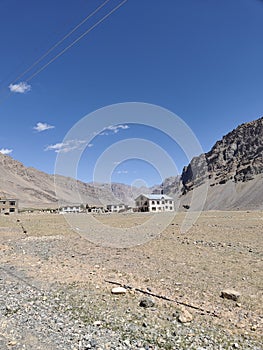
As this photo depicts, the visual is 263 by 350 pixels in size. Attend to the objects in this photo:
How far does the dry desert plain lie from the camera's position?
5.82 metres

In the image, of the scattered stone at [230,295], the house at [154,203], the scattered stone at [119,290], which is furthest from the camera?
the house at [154,203]

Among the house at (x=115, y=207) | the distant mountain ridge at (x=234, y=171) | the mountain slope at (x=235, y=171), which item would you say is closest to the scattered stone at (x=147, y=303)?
the distant mountain ridge at (x=234, y=171)

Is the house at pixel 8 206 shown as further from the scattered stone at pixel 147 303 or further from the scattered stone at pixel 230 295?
the scattered stone at pixel 230 295

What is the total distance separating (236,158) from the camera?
153 meters

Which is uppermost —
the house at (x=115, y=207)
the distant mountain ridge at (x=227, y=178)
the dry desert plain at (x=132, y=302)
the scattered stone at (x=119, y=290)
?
the distant mountain ridge at (x=227, y=178)

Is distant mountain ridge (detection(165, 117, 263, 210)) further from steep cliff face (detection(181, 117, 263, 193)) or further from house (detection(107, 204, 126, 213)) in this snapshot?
house (detection(107, 204, 126, 213))

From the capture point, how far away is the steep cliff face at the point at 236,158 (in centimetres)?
12325

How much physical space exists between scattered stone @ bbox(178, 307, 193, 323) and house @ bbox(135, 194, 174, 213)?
85805 mm

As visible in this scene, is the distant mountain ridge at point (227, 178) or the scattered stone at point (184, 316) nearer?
the scattered stone at point (184, 316)

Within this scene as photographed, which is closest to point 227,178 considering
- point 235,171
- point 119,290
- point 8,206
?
point 235,171

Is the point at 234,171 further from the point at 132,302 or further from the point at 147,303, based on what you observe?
the point at 147,303

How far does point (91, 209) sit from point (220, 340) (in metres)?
115

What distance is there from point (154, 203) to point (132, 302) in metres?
88.0

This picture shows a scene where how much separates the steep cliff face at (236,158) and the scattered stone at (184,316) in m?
118
